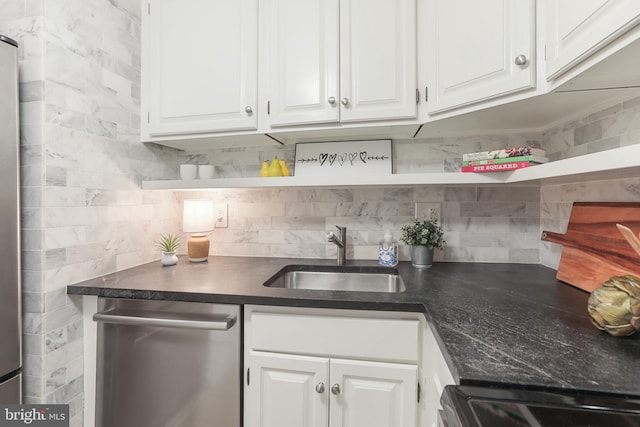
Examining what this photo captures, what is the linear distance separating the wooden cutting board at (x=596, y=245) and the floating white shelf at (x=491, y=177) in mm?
119

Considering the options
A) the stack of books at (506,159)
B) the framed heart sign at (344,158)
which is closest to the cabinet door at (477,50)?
the stack of books at (506,159)

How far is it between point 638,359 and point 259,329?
39.6 inches

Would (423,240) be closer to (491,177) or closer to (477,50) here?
(491,177)

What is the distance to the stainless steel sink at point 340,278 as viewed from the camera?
1483 mm

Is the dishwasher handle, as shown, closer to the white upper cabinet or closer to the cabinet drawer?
the cabinet drawer

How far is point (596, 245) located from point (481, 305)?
1.68 feet

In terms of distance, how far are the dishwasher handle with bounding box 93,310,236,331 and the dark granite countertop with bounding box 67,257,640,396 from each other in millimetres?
81

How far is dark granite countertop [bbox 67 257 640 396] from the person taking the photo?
0.56 m

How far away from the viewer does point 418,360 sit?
3.19ft

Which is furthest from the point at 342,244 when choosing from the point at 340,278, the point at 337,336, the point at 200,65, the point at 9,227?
the point at 9,227

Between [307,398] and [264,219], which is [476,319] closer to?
[307,398]

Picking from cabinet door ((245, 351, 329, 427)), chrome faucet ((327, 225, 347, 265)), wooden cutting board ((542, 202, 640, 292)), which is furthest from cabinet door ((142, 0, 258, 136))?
wooden cutting board ((542, 202, 640, 292))

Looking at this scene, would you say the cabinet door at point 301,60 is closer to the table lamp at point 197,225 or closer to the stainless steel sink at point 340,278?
the table lamp at point 197,225

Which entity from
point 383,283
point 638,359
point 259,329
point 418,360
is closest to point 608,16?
point 638,359
